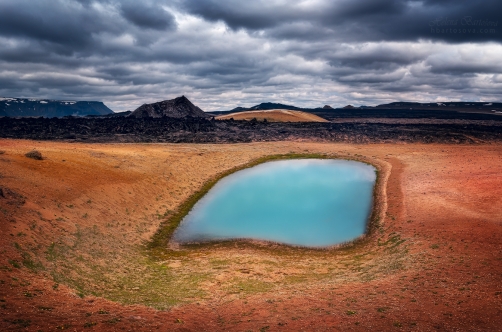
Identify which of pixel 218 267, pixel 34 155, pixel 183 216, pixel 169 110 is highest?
pixel 169 110

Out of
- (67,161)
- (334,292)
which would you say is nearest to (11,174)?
(67,161)

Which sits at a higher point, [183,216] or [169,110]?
[169,110]

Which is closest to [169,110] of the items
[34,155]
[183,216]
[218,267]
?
[34,155]

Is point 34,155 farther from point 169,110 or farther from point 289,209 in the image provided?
point 169,110

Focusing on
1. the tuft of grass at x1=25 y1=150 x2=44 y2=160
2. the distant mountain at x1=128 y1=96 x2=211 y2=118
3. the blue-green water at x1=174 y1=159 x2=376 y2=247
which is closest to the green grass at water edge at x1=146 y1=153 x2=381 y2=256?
the blue-green water at x1=174 y1=159 x2=376 y2=247

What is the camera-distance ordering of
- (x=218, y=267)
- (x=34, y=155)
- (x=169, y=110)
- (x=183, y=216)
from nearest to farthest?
(x=218, y=267) → (x=183, y=216) → (x=34, y=155) → (x=169, y=110)

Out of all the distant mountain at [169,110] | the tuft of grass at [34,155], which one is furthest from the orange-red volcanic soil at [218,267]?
the distant mountain at [169,110]
